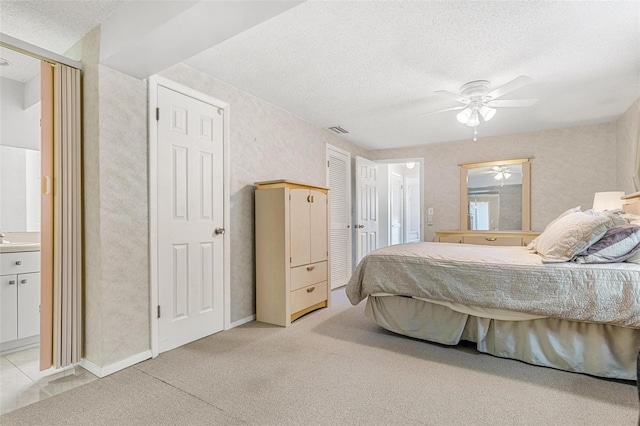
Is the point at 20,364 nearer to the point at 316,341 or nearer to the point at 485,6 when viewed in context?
the point at 316,341

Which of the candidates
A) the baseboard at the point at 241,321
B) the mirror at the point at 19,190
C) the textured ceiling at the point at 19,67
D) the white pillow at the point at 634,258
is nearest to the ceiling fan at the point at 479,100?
the white pillow at the point at 634,258

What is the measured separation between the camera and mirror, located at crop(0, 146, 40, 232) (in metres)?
2.82

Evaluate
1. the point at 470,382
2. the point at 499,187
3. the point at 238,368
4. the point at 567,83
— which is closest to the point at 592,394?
the point at 470,382

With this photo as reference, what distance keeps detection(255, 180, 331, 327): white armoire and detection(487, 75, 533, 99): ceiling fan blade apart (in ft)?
6.43

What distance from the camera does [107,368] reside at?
2107 millimetres

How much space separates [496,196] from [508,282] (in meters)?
3.10

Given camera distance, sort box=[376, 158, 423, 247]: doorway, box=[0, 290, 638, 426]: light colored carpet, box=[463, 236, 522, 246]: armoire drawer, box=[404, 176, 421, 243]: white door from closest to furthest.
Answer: box=[0, 290, 638, 426]: light colored carpet → box=[463, 236, 522, 246]: armoire drawer → box=[376, 158, 423, 247]: doorway → box=[404, 176, 421, 243]: white door

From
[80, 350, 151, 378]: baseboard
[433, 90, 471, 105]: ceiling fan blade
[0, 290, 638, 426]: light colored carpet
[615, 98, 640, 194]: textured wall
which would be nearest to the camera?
[0, 290, 638, 426]: light colored carpet

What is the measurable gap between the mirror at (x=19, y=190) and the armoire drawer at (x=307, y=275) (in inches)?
96.2

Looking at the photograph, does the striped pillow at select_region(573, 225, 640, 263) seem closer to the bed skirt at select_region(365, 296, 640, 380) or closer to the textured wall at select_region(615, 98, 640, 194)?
the bed skirt at select_region(365, 296, 640, 380)

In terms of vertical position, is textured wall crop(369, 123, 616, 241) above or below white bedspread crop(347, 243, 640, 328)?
above

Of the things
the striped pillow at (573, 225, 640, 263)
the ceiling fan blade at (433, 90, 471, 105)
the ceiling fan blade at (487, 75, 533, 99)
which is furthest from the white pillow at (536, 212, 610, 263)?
the ceiling fan blade at (433, 90, 471, 105)

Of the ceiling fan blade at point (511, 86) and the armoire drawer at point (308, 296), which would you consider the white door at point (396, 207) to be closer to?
the armoire drawer at point (308, 296)

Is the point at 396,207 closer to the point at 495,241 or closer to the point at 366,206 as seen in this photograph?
the point at 366,206
